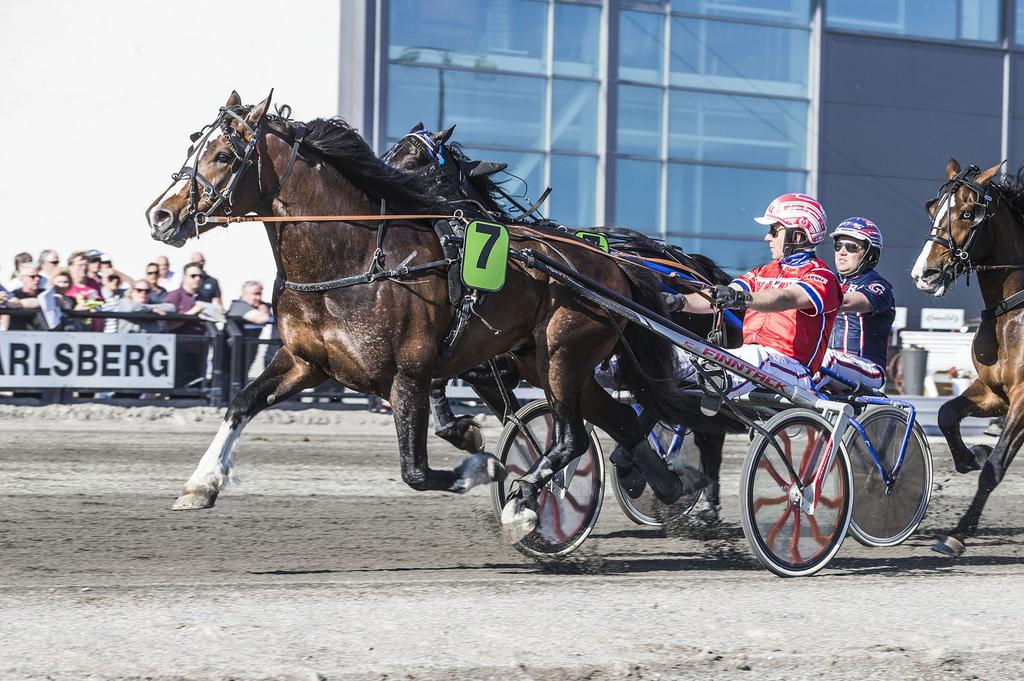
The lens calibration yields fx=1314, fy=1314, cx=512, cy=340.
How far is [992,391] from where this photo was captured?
7.08 meters

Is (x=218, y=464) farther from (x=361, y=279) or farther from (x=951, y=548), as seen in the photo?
(x=951, y=548)

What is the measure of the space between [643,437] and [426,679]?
9.55ft

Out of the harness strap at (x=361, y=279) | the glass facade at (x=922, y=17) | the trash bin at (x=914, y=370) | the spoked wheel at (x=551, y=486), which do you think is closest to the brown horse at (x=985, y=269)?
the spoked wheel at (x=551, y=486)

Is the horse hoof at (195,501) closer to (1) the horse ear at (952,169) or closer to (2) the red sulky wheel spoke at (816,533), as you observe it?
(2) the red sulky wheel spoke at (816,533)

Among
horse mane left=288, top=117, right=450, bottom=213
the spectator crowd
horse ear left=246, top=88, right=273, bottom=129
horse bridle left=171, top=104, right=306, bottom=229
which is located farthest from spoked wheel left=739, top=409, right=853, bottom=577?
the spectator crowd

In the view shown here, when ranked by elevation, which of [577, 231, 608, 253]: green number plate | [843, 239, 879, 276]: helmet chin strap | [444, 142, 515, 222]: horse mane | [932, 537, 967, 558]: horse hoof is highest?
[444, 142, 515, 222]: horse mane

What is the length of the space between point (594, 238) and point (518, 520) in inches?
69.5

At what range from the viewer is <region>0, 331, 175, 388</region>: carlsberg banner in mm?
12148

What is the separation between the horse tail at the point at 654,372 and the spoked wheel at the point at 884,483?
0.77 metres

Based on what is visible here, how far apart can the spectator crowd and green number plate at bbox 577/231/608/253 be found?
6.78 m

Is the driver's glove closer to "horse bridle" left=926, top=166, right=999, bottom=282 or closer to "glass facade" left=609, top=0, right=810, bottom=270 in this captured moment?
"horse bridle" left=926, top=166, right=999, bottom=282

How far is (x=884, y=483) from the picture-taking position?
6648 millimetres

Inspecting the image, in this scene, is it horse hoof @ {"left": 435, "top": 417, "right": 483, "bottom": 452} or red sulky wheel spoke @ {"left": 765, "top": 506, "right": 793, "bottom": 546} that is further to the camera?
horse hoof @ {"left": 435, "top": 417, "right": 483, "bottom": 452}

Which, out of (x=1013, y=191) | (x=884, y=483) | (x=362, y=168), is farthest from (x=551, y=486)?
(x=1013, y=191)
